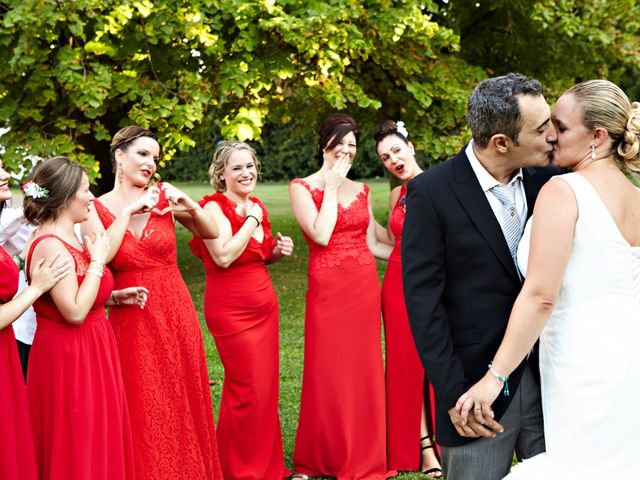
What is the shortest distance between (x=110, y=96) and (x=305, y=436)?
5347 millimetres

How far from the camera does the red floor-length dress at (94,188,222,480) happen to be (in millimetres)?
4648

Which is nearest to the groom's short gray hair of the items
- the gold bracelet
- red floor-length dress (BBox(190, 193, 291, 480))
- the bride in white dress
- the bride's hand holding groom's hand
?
the bride in white dress

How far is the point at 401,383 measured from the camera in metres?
5.81

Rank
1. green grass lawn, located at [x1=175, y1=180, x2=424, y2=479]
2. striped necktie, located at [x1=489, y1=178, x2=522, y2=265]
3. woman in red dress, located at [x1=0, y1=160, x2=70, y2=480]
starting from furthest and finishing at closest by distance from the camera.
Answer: green grass lawn, located at [x1=175, y1=180, x2=424, y2=479] → woman in red dress, located at [x1=0, y1=160, x2=70, y2=480] → striped necktie, located at [x1=489, y1=178, x2=522, y2=265]

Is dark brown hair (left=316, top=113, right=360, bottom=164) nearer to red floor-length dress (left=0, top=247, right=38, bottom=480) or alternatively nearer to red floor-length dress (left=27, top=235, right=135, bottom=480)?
red floor-length dress (left=27, top=235, right=135, bottom=480)

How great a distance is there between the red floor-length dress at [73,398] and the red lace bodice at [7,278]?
0.40 ft

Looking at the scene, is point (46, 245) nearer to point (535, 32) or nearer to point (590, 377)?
point (590, 377)

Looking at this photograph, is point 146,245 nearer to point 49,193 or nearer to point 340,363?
point 49,193

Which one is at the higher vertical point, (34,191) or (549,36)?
(549,36)

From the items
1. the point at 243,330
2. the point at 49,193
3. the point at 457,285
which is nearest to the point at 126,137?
the point at 49,193

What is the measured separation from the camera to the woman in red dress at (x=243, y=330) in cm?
544

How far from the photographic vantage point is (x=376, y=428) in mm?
5688

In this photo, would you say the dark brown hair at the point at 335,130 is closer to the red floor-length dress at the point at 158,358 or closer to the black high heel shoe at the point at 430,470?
the red floor-length dress at the point at 158,358

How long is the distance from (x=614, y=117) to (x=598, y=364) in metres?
0.93
